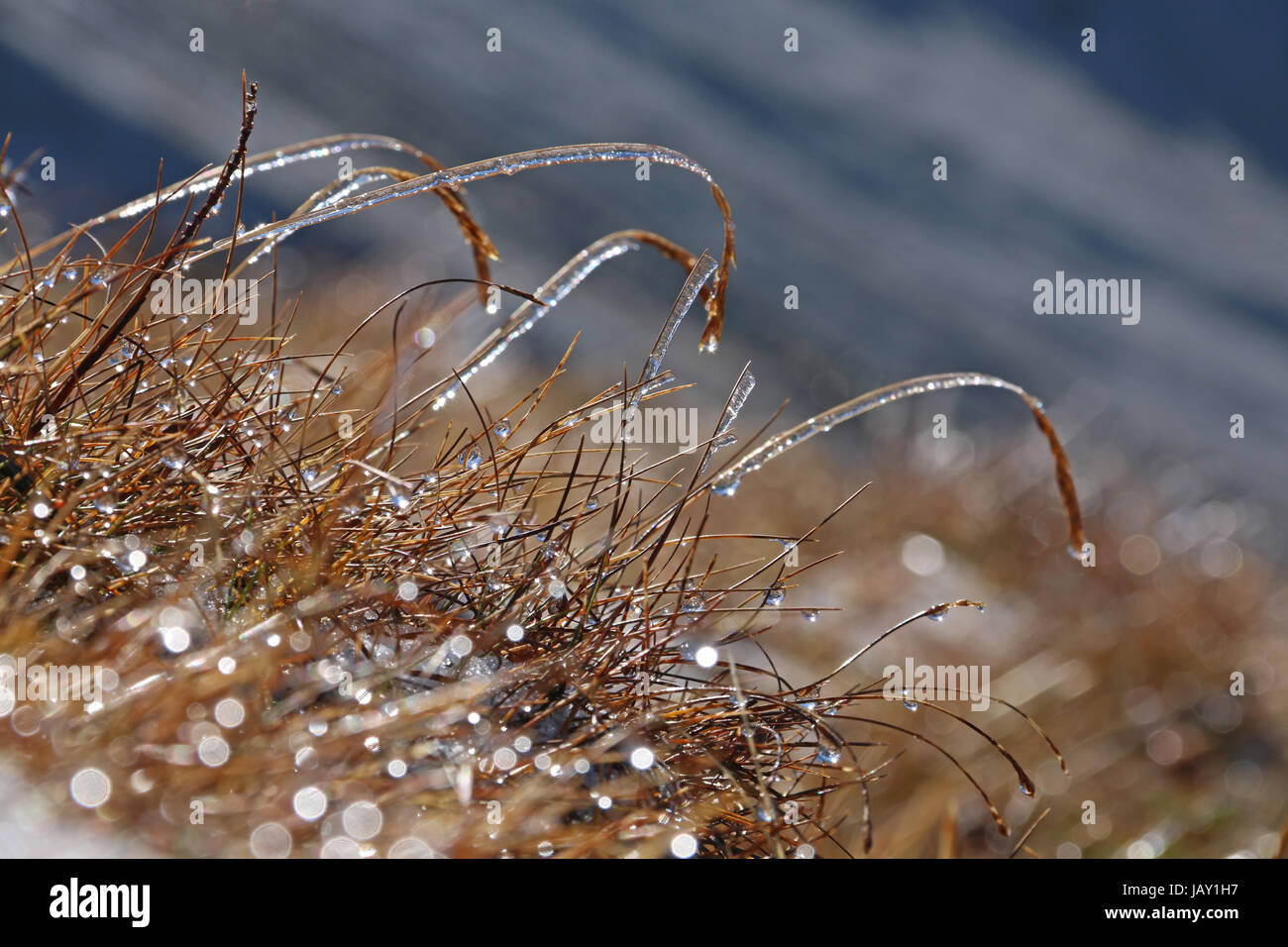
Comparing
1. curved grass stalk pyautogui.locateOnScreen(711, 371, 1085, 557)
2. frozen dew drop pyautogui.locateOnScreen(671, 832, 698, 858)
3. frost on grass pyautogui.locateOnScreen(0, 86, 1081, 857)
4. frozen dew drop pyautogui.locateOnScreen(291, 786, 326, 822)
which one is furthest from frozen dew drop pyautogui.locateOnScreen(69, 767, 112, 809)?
curved grass stalk pyautogui.locateOnScreen(711, 371, 1085, 557)

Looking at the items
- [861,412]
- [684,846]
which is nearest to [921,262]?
[861,412]

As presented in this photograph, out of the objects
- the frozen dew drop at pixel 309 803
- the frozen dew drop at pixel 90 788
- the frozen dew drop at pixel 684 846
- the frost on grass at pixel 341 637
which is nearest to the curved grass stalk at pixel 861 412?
the frost on grass at pixel 341 637

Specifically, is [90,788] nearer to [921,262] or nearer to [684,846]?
[684,846]

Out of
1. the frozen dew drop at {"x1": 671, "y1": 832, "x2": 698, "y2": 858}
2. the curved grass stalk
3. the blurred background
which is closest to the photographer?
the frozen dew drop at {"x1": 671, "y1": 832, "x2": 698, "y2": 858}

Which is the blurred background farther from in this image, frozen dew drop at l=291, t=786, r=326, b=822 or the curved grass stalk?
frozen dew drop at l=291, t=786, r=326, b=822

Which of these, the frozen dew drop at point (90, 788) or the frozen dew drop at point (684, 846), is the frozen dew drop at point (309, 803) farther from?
the frozen dew drop at point (684, 846)
